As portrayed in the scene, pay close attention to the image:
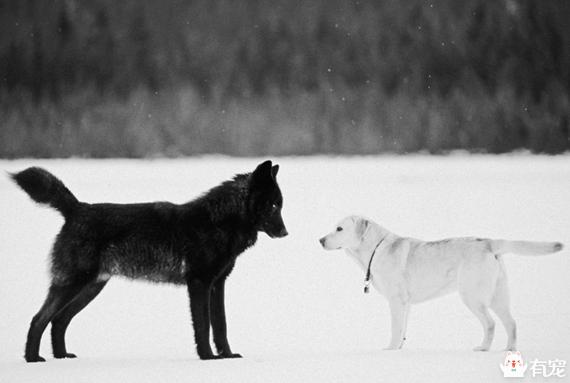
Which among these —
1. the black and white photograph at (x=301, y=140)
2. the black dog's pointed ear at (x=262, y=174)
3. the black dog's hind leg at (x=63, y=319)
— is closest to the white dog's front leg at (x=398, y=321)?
the black and white photograph at (x=301, y=140)

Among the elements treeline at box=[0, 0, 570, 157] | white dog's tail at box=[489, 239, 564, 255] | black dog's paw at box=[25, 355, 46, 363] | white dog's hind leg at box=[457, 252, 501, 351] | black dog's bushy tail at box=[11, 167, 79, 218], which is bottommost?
black dog's paw at box=[25, 355, 46, 363]

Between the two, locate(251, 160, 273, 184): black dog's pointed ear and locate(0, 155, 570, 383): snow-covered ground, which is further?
locate(0, 155, 570, 383): snow-covered ground

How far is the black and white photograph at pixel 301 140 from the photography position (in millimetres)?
3853

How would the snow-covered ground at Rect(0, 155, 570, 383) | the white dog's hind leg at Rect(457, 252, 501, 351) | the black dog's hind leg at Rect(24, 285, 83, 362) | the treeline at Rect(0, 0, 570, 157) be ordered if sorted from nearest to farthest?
the black dog's hind leg at Rect(24, 285, 83, 362) < the white dog's hind leg at Rect(457, 252, 501, 351) < the snow-covered ground at Rect(0, 155, 570, 383) < the treeline at Rect(0, 0, 570, 157)

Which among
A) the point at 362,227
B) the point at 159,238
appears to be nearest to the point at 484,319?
the point at 362,227

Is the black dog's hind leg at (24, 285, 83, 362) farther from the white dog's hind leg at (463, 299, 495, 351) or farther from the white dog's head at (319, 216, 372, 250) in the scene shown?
the white dog's hind leg at (463, 299, 495, 351)

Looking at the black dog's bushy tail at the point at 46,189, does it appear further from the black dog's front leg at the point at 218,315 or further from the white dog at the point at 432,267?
the white dog at the point at 432,267

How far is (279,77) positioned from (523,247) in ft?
5.37

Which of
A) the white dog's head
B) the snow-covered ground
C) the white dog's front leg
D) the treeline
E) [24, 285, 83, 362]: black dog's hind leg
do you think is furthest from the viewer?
the treeline

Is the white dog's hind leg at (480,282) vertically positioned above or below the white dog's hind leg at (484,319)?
above

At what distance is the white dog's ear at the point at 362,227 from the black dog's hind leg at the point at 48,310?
A: 3.86 feet

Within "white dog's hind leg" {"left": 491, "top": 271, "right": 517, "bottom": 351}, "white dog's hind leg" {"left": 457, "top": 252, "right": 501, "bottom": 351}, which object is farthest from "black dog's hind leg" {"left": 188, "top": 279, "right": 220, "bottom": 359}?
"white dog's hind leg" {"left": 491, "top": 271, "right": 517, "bottom": 351}

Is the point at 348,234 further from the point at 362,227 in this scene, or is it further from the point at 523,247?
the point at 523,247

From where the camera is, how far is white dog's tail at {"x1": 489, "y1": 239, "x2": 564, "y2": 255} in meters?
3.13
